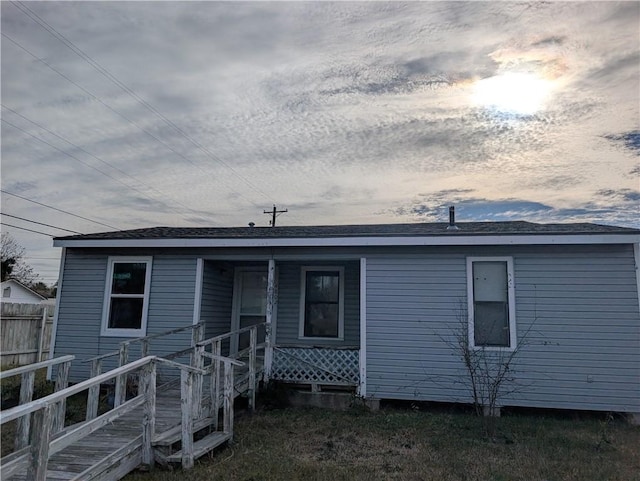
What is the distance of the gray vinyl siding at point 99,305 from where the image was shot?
8.81 m

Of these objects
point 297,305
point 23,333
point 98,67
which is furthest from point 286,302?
point 23,333

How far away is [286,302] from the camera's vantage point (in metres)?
9.70

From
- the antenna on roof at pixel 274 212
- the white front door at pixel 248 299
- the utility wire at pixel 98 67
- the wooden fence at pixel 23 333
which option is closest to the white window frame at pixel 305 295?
the white front door at pixel 248 299

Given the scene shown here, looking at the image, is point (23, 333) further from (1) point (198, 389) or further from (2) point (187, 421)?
(2) point (187, 421)

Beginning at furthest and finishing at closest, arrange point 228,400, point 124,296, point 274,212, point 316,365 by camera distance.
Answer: point 274,212 < point 124,296 < point 316,365 < point 228,400

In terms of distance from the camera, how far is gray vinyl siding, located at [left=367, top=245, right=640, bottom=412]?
23.7 feet

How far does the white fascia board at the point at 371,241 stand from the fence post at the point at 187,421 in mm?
3705

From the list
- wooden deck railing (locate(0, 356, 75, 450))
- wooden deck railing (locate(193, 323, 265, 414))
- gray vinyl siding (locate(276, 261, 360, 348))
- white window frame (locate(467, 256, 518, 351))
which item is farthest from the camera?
gray vinyl siding (locate(276, 261, 360, 348))

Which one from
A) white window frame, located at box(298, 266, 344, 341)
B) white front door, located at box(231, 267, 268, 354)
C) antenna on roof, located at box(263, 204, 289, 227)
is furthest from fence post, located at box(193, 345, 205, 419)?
antenna on roof, located at box(263, 204, 289, 227)

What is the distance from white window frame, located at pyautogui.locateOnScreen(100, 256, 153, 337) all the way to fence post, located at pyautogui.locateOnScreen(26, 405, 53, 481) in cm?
566

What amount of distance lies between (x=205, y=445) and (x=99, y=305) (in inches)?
202

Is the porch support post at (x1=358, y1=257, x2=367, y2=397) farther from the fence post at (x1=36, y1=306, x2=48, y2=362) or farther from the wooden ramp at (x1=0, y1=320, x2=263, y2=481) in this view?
the fence post at (x1=36, y1=306, x2=48, y2=362)

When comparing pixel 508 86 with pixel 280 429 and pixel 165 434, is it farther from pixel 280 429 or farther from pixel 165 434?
pixel 165 434

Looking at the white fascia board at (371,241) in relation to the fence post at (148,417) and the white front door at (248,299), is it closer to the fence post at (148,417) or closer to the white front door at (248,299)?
the white front door at (248,299)
